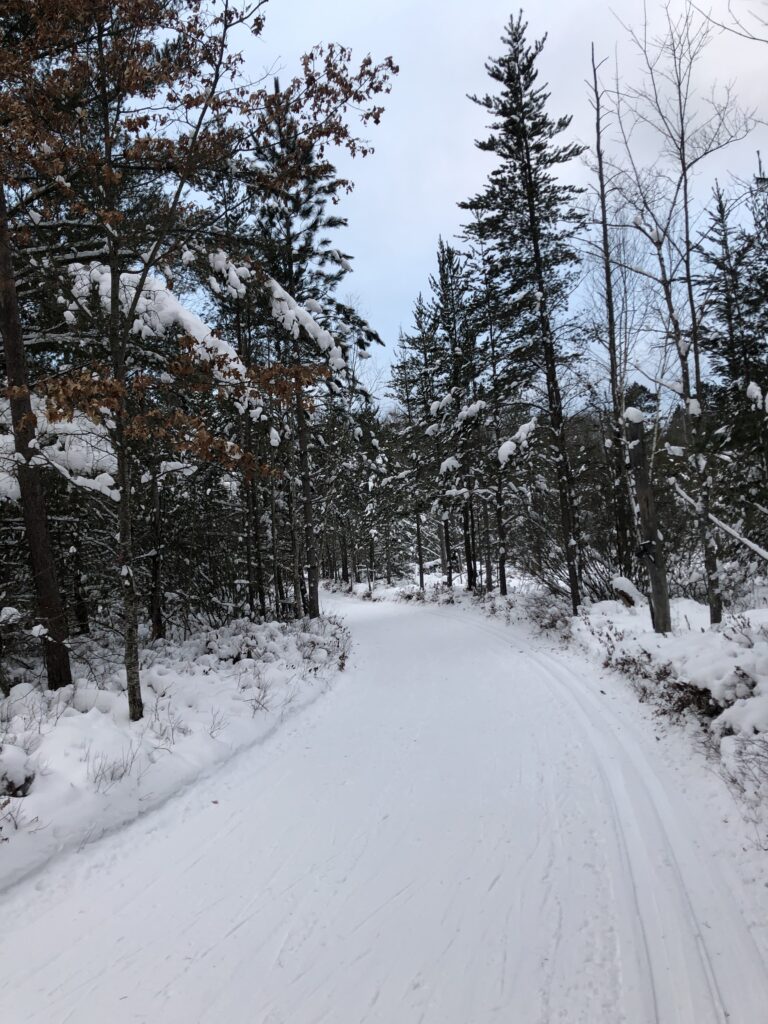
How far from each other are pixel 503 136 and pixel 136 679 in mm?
14972

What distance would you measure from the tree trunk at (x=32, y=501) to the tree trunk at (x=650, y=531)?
8.37 m

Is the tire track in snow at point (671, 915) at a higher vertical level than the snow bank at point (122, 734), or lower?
lower

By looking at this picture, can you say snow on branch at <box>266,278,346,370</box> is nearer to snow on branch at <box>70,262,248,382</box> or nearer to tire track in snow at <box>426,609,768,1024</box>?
snow on branch at <box>70,262,248,382</box>

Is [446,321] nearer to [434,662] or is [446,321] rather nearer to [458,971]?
[434,662]

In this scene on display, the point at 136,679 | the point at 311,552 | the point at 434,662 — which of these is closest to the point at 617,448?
the point at 434,662

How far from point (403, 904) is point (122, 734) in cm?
340

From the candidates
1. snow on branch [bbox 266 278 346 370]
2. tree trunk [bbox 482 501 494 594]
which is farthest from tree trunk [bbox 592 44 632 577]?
tree trunk [bbox 482 501 494 594]

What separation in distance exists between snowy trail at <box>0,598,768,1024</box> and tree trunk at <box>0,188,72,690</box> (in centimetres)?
296

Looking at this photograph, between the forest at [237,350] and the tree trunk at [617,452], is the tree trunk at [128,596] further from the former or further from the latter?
the tree trunk at [617,452]

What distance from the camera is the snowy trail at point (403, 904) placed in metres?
2.67

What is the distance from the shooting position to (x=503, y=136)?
535 inches

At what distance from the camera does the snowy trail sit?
2666 mm

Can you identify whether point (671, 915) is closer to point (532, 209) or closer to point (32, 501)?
point (32, 501)

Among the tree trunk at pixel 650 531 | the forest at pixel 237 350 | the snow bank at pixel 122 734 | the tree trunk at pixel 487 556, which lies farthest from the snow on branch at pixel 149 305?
the tree trunk at pixel 487 556
